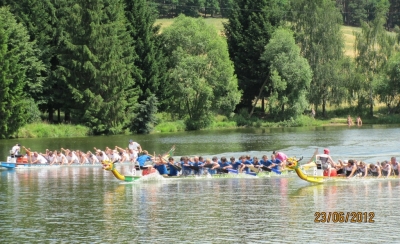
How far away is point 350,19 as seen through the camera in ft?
485

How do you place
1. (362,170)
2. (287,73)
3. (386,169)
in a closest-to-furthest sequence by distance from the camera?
(362,170) < (386,169) < (287,73)

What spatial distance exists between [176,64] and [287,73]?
42.2 ft

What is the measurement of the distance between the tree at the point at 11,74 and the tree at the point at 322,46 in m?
34.5

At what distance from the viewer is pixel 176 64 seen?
3093 inches

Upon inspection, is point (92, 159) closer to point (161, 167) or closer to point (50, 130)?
point (161, 167)

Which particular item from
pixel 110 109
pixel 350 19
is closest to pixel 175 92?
pixel 110 109

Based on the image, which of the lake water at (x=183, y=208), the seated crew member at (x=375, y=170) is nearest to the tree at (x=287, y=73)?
the lake water at (x=183, y=208)

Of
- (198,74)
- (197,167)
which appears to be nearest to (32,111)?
(198,74)

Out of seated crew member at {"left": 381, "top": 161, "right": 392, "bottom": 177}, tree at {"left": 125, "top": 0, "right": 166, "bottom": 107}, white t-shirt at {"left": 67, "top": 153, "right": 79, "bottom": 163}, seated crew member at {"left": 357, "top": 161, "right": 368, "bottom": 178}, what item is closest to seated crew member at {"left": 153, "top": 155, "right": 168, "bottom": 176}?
seated crew member at {"left": 357, "top": 161, "right": 368, "bottom": 178}

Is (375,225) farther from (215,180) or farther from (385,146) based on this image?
(385,146)

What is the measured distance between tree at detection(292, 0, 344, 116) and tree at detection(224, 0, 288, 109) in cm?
375

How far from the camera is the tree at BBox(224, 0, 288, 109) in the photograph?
84.1 m

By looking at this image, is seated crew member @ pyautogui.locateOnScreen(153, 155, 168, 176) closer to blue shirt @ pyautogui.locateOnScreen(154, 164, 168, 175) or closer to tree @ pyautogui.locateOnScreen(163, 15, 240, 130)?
blue shirt @ pyautogui.locateOnScreen(154, 164, 168, 175)

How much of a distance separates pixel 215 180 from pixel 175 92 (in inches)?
1684
